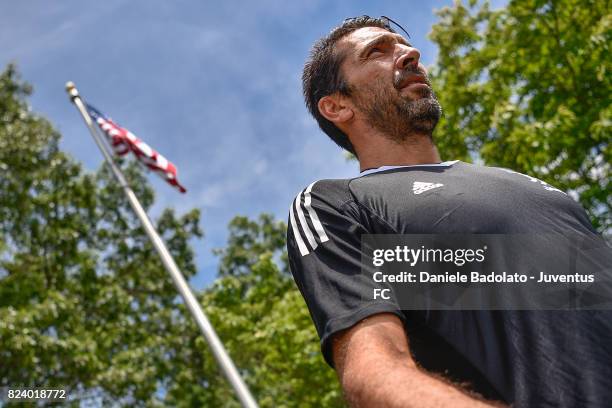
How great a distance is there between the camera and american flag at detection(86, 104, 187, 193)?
382 inches

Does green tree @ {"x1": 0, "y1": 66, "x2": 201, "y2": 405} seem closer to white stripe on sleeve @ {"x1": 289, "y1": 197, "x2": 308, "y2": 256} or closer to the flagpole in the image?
the flagpole

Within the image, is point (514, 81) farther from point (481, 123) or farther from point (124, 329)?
point (124, 329)

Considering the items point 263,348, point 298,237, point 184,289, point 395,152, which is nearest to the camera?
point 298,237

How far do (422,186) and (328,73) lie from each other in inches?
38.0

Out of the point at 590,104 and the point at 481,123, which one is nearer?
the point at 590,104

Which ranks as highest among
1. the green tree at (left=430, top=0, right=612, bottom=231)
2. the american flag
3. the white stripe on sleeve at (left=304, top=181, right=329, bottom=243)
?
the american flag

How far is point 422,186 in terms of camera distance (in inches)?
73.3

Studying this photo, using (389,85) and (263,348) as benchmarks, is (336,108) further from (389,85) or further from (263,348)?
(263,348)

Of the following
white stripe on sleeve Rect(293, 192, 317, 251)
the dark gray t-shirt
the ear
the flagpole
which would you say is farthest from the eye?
the flagpole

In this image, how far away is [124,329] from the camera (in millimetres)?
19156

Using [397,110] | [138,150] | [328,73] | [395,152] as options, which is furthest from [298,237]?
[138,150]

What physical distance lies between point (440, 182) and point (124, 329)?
1871 cm

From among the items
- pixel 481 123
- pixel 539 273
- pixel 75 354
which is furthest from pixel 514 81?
pixel 75 354

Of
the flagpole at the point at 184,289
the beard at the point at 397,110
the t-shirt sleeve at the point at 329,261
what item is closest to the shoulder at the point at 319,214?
the t-shirt sleeve at the point at 329,261
